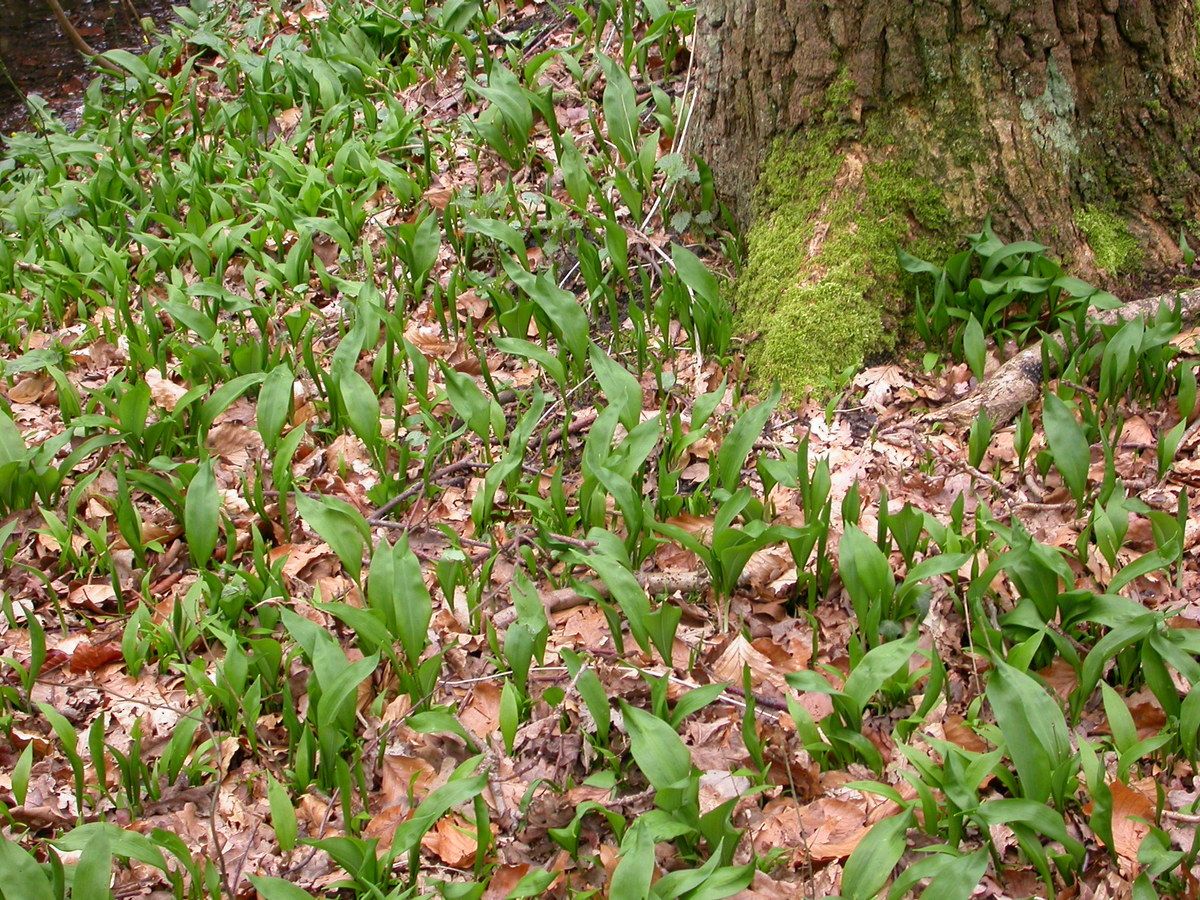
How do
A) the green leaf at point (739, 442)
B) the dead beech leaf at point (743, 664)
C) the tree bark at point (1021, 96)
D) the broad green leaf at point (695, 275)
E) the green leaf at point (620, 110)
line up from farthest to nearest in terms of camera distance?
1. the green leaf at point (620, 110)
2. the broad green leaf at point (695, 275)
3. the tree bark at point (1021, 96)
4. the green leaf at point (739, 442)
5. the dead beech leaf at point (743, 664)

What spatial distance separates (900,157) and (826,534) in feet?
4.49

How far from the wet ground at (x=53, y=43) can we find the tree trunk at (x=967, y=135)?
478cm

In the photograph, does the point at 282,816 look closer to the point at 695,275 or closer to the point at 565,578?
the point at 565,578

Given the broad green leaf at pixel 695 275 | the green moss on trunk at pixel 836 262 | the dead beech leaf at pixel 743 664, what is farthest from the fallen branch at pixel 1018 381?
the dead beech leaf at pixel 743 664

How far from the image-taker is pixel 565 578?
8.61ft

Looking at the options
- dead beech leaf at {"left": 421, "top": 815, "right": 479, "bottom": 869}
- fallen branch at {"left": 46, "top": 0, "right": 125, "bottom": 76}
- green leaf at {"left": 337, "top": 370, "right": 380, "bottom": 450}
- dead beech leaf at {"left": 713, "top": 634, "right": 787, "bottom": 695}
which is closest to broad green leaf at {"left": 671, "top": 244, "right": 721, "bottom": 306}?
green leaf at {"left": 337, "top": 370, "right": 380, "bottom": 450}

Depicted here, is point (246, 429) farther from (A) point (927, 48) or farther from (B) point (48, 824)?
(A) point (927, 48)

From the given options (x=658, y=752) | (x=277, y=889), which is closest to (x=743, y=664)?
(x=658, y=752)

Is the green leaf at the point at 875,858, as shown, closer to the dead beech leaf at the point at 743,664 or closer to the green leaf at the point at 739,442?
the dead beech leaf at the point at 743,664

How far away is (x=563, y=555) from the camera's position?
8.52 ft

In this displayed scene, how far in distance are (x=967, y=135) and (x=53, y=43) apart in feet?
20.3

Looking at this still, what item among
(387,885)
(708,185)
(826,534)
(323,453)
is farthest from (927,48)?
(387,885)

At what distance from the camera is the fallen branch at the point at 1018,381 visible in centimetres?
291

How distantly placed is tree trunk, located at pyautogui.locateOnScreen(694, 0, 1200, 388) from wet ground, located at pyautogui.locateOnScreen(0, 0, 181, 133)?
478 centimetres
